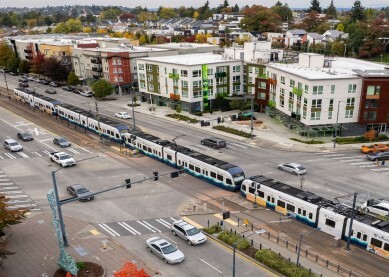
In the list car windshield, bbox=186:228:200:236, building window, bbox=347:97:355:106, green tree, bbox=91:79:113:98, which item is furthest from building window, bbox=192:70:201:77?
car windshield, bbox=186:228:200:236

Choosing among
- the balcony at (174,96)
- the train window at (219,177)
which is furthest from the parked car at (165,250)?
the balcony at (174,96)

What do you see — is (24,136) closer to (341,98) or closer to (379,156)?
(341,98)

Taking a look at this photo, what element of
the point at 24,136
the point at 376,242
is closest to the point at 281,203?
the point at 376,242

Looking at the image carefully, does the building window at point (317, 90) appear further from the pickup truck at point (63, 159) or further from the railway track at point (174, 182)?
the pickup truck at point (63, 159)

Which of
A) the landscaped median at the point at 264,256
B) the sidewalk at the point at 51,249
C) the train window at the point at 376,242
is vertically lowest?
the sidewalk at the point at 51,249

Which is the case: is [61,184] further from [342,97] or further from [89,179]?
[342,97]

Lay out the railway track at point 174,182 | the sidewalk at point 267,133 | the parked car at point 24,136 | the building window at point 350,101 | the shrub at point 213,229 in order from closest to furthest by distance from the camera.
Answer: the railway track at point 174,182 < the shrub at point 213,229 < the sidewalk at point 267,133 < the building window at point 350,101 < the parked car at point 24,136
